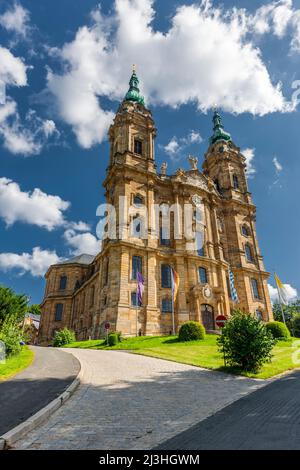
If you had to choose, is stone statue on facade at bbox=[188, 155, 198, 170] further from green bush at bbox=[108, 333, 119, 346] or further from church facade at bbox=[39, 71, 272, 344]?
green bush at bbox=[108, 333, 119, 346]

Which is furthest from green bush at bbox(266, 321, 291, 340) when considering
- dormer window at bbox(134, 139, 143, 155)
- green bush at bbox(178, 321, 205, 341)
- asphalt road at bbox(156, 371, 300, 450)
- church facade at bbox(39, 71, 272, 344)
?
dormer window at bbox(134, 139, 143, 155)

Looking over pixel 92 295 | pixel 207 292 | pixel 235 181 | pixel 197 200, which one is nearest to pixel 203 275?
pixel 207 292

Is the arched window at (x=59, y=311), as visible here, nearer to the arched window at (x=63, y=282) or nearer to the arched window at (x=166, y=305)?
the arched window at (x=63, y=282)

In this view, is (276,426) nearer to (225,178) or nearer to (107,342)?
(107,342)

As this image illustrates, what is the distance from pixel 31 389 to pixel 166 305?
1046 inches

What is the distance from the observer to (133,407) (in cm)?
758

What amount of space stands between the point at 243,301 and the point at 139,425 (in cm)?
3841

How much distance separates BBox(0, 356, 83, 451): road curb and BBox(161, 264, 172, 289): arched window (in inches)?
1097

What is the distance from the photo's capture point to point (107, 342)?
26.0 m

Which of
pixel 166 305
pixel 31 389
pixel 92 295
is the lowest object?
pixel 31 389

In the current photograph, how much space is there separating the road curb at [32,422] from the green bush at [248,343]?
8288 mm

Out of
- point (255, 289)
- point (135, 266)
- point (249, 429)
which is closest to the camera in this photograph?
point (249, 429)

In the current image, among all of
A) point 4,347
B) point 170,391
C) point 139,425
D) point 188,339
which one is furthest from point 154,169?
point 139,425

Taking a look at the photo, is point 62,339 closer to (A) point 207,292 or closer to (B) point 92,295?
(B) point 92,295
